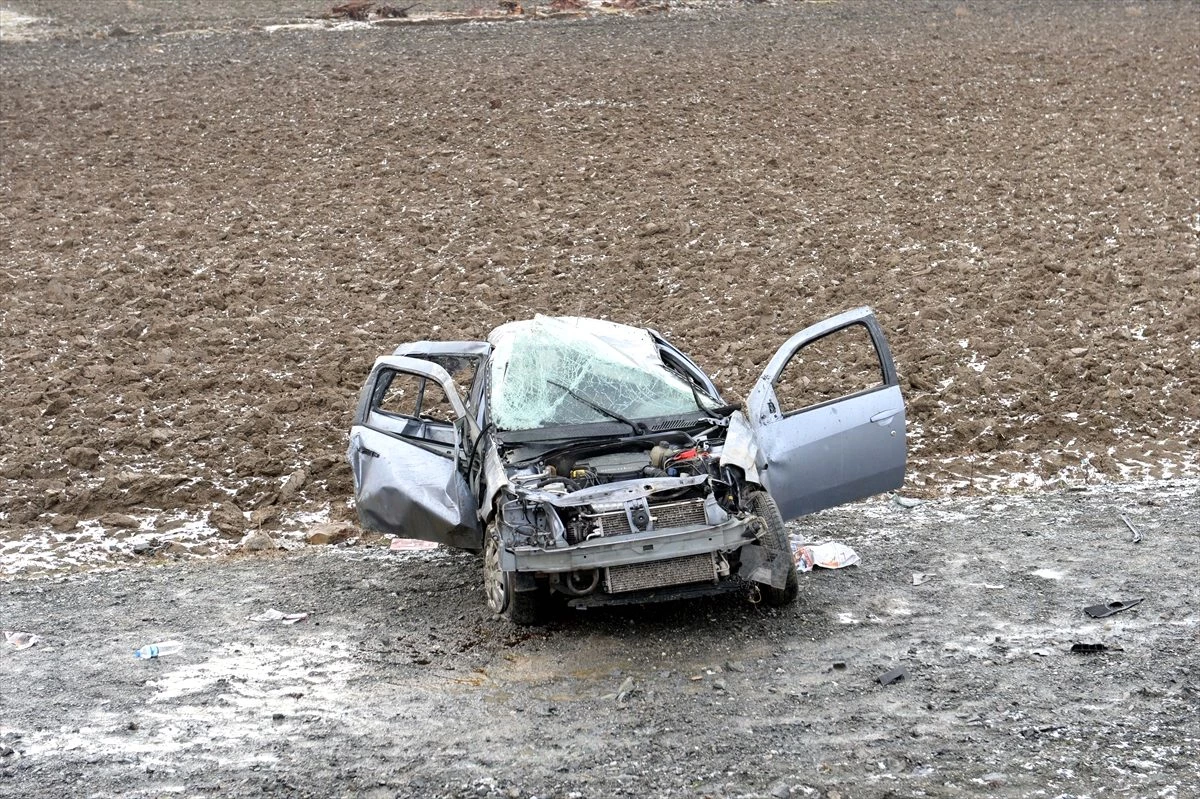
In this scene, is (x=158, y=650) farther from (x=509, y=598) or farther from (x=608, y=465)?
(x=608, y=465)

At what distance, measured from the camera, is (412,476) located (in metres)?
8.20

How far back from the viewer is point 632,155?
21.0 meters

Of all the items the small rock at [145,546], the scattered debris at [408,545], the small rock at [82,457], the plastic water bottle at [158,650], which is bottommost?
the small rock at [145,546]

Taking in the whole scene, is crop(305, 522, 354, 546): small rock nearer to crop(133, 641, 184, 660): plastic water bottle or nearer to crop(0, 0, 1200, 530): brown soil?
crop(0, 0, 1200, 530): brown soil

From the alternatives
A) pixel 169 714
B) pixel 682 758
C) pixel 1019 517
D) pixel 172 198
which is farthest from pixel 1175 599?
pixel 172 198

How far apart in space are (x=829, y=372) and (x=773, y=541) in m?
5.66

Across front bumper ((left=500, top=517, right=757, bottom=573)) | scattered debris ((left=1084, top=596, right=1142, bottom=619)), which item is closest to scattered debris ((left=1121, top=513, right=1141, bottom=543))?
scattered debris ((left=1084, top=596, right=1142, bottom=619))

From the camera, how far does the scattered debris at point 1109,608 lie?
293 inches

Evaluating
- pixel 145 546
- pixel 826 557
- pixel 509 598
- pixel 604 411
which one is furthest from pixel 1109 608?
pixel 145 546

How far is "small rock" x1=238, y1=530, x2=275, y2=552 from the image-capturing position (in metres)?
9.69

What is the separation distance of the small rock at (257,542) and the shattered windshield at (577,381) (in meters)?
2.39

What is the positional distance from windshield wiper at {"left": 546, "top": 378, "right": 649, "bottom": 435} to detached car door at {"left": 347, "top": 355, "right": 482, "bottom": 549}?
24.6 inches

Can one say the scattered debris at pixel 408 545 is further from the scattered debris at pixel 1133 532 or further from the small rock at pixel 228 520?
the scattered debris at pixel 1133 532

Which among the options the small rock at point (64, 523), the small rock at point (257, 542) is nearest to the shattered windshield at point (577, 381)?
the small rock at point (257, 542)
